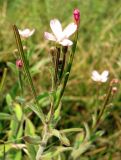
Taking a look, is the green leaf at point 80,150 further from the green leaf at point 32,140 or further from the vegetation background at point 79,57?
the green leaf at point 32,140

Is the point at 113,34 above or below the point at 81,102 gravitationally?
above

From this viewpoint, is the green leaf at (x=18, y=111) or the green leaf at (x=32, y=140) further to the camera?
the green leaf at (x=18, y=111)

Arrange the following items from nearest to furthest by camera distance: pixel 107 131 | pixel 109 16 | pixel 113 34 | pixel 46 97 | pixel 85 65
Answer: pixel 46 97 → pixel 107 131 → pixel 85 65 → pixel 113 34 → pixel 109 16

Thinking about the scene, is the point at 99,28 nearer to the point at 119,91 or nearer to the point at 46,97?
Answer: the point at 119,91

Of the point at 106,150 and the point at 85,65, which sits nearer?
the point at 106,150

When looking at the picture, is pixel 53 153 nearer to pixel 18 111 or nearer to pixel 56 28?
pixel 18 111

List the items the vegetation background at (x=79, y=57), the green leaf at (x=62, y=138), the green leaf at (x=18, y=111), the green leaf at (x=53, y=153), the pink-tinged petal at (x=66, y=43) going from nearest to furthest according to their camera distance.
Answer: the pink-tinged petal at (x=66, y=43) < the green leaf at (x=62, y=138) < the green leaf at (x=53, y=153) < the green leaf at (x=18, y=111) < the vegetation background at (x=79, y=57)

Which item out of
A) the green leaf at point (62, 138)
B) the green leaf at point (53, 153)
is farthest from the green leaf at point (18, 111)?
the green leaf at point (62, 138)

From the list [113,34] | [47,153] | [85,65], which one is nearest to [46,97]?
[47,153]
